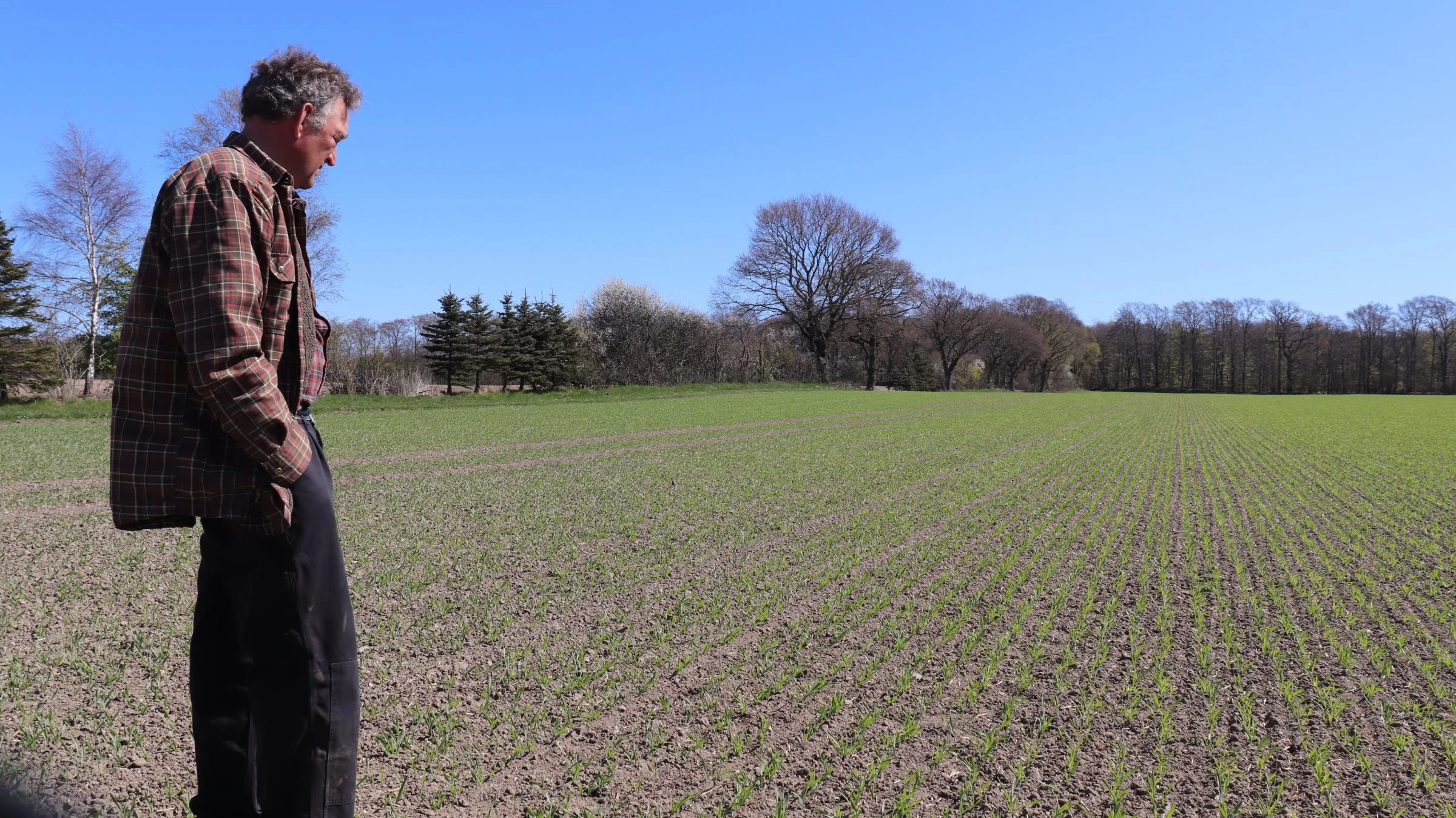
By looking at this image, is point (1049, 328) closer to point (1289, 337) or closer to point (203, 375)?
point (1289, 337)

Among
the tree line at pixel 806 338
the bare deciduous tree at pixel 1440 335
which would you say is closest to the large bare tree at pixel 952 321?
the tree line at pixel 806 338

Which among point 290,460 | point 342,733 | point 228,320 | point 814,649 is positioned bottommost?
point 814,649

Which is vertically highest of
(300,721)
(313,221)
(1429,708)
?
(313,221)

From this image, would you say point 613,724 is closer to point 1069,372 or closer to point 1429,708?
point 1429,708

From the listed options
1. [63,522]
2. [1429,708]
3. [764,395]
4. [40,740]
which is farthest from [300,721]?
[764,395]

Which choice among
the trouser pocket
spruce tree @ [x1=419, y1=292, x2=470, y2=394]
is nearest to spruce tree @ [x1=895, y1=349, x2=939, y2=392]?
spruce tree @ [x1=419, y1=292, x2=470, y2=394]

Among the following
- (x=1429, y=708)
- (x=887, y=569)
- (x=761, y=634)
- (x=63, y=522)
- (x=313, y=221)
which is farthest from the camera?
(x=313, y=221)

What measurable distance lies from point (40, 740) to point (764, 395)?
122ft

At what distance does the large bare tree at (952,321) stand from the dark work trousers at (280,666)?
2464 inches

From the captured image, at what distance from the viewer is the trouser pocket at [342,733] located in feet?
6.29

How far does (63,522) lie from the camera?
24.0 feet

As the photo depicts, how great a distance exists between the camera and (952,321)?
63125 millimetres

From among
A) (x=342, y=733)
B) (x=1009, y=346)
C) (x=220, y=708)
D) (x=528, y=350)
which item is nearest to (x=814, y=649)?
(x=342, y=733)

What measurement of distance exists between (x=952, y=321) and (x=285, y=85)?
6432cm
